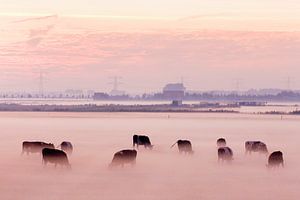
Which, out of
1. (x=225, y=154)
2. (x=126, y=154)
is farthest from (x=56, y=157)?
(x=225, y=154)

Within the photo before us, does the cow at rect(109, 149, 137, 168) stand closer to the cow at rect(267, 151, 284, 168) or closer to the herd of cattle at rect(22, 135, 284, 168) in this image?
the herd of cattle at rect(22, 135, 284, 168)

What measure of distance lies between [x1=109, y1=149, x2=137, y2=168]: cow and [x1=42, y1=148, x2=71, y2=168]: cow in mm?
1443

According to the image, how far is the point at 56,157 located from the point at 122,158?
210 cm

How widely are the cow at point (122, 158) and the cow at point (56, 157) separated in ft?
4.73

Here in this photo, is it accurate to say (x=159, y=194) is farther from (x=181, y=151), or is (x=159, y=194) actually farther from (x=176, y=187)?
(x=181, y=151)

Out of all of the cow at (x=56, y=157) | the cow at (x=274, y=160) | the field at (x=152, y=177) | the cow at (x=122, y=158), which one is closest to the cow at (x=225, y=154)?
the field at (x=152, y=177)

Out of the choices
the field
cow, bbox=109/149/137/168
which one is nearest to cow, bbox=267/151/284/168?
the field

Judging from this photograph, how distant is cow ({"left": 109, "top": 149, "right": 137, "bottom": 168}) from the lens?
20969 mm

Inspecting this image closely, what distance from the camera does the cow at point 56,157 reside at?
20828mm

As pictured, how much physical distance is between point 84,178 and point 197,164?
532 centimetres

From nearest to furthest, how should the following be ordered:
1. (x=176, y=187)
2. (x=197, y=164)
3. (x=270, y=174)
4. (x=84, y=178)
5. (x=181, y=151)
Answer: (x=176, y=187) < (x=84, y=178) < (x=270, y=174) < (x=197, y=164) < (x=181, y=151)

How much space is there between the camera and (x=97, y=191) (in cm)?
1636

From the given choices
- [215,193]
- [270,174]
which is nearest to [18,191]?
[215,193]

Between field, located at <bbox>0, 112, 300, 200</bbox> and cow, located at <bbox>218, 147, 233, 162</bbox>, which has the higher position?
cow, located at <bbox>218, 147, 233, 162</bbox>
